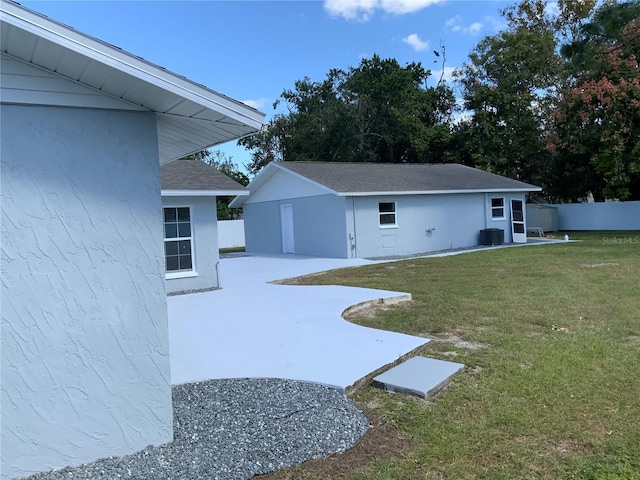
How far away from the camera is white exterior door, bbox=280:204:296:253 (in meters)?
20.0

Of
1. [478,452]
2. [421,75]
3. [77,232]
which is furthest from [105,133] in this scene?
[421,75]

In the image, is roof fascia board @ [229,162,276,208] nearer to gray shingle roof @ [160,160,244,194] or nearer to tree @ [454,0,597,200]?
gray shingle roof @ [160,160,244,194]

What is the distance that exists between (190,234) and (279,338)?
537 centimetres

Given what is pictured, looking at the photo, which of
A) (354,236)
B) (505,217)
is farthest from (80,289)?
(505,217)

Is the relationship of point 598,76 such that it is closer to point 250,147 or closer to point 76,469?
point 250,147

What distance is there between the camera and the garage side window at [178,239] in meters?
10.5

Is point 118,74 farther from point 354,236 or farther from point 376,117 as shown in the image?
point 376,117

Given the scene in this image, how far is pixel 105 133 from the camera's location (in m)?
3.30

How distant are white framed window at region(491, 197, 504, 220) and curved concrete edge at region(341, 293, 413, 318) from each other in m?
13.6

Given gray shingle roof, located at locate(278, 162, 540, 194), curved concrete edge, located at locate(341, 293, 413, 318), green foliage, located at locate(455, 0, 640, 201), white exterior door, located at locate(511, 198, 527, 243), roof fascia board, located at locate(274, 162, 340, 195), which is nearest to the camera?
curved concrete edge, located at locate(341, 293, 413, 318)

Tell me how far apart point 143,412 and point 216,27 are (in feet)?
37.5

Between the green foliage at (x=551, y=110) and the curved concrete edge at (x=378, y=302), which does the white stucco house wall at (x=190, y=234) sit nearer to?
the curved concrete edge at (x=378, y=302)

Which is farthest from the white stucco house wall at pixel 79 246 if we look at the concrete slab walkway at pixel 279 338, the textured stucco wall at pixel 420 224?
the textured stucco wall at pixel 420 224

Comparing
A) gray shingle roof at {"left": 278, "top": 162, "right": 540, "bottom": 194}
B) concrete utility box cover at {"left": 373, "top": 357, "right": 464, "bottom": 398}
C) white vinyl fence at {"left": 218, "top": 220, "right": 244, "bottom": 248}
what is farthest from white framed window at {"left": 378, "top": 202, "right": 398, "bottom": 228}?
concrete utility box cover at {"left": 373, "top": 357, "right": 464, "bottom": 398}
